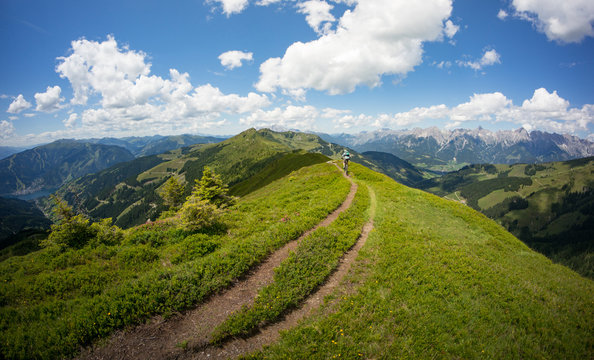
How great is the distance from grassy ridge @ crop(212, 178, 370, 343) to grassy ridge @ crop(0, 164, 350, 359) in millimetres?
2003

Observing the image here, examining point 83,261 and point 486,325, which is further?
point 83,261

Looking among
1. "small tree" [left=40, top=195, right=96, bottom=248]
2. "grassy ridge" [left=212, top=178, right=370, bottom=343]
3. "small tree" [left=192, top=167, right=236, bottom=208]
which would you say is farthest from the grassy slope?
"small tree" [left=192, top=167, right=236, bottom=208]

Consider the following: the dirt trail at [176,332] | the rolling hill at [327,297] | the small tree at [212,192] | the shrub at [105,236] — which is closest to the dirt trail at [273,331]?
the rolling hill at [327,297]

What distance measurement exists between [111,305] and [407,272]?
1576 centimetres

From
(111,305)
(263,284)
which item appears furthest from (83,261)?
(263,284)

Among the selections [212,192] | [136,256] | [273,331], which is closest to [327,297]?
[273,331]

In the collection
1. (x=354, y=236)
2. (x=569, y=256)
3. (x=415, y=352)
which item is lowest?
(x=569, y=256)

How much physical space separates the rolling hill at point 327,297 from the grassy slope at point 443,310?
57mm

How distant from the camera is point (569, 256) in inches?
7859

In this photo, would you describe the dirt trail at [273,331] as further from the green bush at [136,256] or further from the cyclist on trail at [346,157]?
the cyclist on trail at [346,157]

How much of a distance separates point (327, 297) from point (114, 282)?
11.6 metres

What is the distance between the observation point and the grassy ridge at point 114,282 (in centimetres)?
885

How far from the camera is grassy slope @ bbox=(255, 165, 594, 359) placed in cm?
966

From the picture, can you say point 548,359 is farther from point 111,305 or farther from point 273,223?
point 111,305
